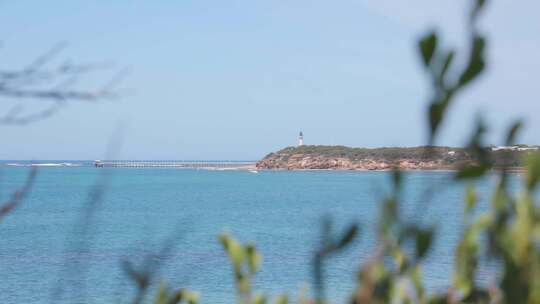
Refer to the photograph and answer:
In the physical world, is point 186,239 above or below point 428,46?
below

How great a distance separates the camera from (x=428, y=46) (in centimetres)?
98

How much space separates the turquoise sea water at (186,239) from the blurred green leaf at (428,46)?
0.48 feet

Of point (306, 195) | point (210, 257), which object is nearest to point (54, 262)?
point (210, 257)

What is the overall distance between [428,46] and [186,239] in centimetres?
3437

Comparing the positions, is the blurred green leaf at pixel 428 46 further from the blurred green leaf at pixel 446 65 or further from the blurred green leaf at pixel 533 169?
the blurred green leaf at pixel 533 169

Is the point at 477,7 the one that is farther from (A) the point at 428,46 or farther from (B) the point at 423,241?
(B) the point at 423,241

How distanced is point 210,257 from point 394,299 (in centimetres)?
2765

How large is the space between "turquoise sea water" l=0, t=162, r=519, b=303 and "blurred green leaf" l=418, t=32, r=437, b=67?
0.48 feet

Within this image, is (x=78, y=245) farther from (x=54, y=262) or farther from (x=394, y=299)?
(x=54, y=262)

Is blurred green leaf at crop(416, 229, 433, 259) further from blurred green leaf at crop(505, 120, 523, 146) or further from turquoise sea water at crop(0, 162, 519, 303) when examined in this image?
blurred green leaf at crop(505, 120, 523, 146)

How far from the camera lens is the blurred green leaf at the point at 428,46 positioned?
0.98 metres

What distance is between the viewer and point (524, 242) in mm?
1050

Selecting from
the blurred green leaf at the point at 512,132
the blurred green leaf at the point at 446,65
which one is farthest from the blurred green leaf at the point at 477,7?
the blurred green leaf at the point at 512,132

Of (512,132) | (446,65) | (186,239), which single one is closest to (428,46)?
(446,65)
